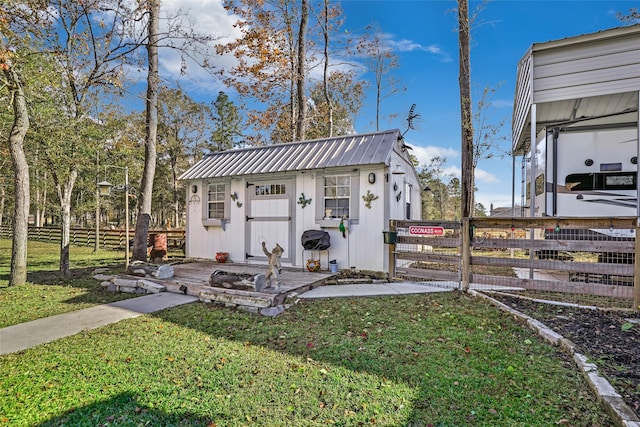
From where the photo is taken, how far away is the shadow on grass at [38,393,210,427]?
6.81ft

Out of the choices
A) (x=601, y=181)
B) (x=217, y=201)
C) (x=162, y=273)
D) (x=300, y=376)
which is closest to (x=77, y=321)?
(x=162, y=273)

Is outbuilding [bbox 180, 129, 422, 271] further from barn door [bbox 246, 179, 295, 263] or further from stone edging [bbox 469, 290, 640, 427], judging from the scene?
stone edging [bbox 469, 290, 640, 427]

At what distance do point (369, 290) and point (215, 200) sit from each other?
5.24 m

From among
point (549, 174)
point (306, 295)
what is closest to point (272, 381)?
point (306, 295)

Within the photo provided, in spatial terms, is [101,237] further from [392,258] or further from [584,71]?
[584,71]

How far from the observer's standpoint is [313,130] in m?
18.0

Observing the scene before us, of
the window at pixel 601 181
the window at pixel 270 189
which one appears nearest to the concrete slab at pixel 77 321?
the window at pixel 270 189

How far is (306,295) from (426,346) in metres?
2.45

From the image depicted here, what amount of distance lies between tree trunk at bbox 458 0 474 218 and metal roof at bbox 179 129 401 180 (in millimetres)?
1658

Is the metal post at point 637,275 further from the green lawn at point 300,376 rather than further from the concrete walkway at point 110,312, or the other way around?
the concrete walkway at point 110,312

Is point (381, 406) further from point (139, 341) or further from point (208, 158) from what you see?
point (208, 158)

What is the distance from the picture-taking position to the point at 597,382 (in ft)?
7.77

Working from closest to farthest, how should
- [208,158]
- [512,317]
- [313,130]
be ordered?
[512,317] → [208,158] → [313,130]

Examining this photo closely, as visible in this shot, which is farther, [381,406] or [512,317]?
[512,317]
